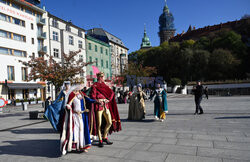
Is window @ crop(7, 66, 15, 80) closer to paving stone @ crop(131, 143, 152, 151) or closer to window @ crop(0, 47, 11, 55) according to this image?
window @ crop(0, 47, 11, 55)

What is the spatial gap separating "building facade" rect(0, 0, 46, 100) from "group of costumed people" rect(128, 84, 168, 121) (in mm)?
22635

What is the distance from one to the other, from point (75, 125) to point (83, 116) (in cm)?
34

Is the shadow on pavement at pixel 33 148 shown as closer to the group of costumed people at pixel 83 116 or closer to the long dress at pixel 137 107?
the group of costumed people at pixel 83 116

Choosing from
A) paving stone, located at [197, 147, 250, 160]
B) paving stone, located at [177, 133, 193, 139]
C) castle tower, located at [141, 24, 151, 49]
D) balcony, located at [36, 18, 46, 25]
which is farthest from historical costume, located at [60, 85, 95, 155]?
castle tower, located at [141, 24, 151, 49]

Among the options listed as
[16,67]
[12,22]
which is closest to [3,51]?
[16,67]

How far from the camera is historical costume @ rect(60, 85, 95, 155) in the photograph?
4871 mm

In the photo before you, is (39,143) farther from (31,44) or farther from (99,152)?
(31,44)

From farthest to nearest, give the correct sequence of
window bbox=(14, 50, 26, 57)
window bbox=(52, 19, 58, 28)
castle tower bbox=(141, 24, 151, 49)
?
castle tower bbox=(141, 24, 151, 49), window bbox=(52, 19, 58, 28), window bbox=(14, 50, 26, 57)

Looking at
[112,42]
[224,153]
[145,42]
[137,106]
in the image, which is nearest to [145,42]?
[145,42]

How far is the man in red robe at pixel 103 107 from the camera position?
5516 millimetres

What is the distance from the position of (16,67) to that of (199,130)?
105 feet

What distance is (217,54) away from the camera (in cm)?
4262

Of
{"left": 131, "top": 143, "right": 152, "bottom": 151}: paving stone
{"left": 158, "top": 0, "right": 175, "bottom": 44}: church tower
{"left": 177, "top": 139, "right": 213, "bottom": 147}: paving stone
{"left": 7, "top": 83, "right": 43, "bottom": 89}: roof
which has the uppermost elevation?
{"left": 158, "top": 0, "right": 175, "bottom": 44}: church tower

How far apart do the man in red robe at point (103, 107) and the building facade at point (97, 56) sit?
3612 centimetres
